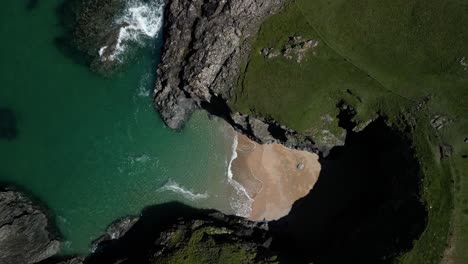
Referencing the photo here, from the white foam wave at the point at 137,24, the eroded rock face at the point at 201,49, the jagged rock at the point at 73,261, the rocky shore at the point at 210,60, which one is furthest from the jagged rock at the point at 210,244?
the white foam wave at the point at 137,24

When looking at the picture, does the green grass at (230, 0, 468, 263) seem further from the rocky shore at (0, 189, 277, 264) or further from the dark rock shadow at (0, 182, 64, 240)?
the dark rock shadow at (0, 182, 64, 240)

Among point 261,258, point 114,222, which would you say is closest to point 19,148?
point 114,222

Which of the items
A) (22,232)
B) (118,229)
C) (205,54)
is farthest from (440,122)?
(22,232)

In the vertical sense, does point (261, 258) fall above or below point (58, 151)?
below

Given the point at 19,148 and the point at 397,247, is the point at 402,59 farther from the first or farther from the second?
the point at 19,148

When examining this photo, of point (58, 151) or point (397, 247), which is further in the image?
point (58, 151)

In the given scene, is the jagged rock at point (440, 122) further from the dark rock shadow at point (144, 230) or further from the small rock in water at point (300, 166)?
the dark rock shadow at point (144, 230)
